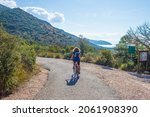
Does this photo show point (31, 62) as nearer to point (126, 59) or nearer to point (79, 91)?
point (79, 91)

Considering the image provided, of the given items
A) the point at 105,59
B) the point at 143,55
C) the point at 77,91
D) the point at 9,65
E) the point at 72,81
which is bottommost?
the point at 77,91

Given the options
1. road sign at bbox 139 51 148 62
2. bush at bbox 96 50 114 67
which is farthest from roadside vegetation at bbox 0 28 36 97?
bush at bbox 96 50 114 67

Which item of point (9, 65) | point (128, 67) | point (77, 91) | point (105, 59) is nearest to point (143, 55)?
point (105, 59)

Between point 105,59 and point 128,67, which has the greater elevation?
point 105,59

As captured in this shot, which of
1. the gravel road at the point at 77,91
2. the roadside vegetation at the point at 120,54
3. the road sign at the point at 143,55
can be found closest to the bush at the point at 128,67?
the roadside vegetation at the point at 120,54

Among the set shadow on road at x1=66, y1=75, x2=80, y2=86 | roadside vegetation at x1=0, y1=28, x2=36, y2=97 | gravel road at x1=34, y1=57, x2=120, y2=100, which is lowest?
gravel road at x1=34, y1=57, x2=120, y2=100

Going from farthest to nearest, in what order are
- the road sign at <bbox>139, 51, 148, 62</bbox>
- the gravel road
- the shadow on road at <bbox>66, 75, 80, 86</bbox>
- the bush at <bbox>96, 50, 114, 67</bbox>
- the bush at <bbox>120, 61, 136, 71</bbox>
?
the bush at <bbox>120, 61, 136, 71</bbox>
the bush at <bbox>96, 50, 114, 67</bbox>
the road sign at <bbox>139, 51, 148, 62</bbox>
the shadow on road at <bbox>66, 75, 80, 86</bbox>
the gravel road

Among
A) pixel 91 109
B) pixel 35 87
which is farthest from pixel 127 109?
pixel 35 87

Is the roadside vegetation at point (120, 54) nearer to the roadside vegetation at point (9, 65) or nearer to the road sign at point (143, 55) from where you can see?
the road sign at point (143, 55)

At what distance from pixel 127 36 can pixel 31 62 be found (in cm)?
2681

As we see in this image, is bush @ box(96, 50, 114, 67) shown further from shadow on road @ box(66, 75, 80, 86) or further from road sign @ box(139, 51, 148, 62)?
shadow on road @ box(66, 75, 80, 86)

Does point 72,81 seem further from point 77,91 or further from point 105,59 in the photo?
point 105,59

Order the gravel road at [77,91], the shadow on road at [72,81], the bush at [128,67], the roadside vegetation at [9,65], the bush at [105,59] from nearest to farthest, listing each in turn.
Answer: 1. the gravel road at [77,91]
2. the roadside vegetation at [9,65]
3. the shadow on road at [72,81]
4. the bush at [105,59]
5. the bush at [128,67]

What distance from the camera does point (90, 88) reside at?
13.4 metres
